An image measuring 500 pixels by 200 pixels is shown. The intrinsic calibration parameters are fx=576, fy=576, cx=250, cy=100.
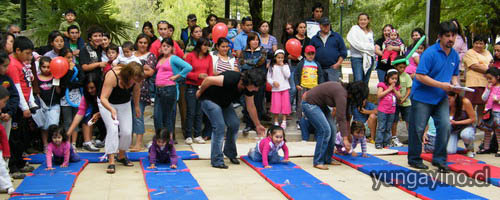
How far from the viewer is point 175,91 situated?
29.7 ft

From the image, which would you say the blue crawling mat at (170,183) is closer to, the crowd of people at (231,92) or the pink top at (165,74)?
the crowd of people at (231,92)

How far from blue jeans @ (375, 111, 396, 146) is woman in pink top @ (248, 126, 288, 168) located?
218cm

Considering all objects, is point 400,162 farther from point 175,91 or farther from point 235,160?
point 175,91

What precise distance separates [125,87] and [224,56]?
2.42m

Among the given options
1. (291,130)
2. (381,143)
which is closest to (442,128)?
(381,143)

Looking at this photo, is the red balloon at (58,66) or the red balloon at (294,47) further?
the red balloon at (294,47)

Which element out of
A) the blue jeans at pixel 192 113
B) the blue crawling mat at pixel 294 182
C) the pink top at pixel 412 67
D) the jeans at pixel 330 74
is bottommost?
the blue crawling mat at pixel 294 182

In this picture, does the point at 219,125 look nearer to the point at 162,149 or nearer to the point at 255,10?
the point at 162,149

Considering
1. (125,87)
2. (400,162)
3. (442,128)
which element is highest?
(125,87)

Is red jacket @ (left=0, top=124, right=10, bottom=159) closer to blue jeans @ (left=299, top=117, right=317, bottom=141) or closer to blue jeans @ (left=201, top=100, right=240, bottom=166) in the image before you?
blue jeans @ (left=201, top=100, right=240, bottom=166)

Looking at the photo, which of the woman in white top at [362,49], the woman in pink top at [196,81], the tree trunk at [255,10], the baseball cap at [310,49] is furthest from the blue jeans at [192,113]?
the tree trunk at [255,10]

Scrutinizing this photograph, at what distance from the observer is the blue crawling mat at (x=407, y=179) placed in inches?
247

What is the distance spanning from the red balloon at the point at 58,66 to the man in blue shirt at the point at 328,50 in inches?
173

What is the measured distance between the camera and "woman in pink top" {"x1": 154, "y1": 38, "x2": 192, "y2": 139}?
886 cm
